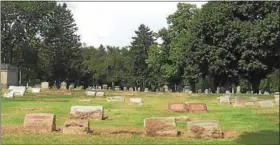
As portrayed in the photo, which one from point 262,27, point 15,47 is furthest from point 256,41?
point 15,47

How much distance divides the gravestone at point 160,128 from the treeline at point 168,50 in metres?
18.0

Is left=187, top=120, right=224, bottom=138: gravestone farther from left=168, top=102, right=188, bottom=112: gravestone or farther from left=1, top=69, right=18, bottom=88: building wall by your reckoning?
left=1, top=69, right=18, bottom=88: building wall

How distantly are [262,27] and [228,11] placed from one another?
6811 millimetres

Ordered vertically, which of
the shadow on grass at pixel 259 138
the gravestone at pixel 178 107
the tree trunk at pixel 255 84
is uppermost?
the tree trunk at pixel 255 84

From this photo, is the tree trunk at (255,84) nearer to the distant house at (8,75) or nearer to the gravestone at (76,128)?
the distant house at (8,75)

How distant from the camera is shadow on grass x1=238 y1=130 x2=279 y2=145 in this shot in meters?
10.9

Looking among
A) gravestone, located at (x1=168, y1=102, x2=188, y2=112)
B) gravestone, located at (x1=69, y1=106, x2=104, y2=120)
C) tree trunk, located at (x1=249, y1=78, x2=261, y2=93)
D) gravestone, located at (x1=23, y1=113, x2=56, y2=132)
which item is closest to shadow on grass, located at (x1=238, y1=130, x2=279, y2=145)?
gravestone, located at (x1=23, y1=113, x2=56, y2=132)

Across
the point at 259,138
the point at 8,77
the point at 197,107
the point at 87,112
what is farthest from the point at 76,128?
the point at 8,77

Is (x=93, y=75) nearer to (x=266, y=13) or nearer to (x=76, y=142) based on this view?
(x=266, y=13)

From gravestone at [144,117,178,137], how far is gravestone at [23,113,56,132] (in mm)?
2999

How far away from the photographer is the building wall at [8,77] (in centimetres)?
6457

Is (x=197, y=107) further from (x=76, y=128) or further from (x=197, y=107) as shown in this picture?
(x=76, y=128)

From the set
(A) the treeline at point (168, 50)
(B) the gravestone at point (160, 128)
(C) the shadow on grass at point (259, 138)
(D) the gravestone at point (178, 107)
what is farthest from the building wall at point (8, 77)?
(C) the shadow on grass at point (259, 138)

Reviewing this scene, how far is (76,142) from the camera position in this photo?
12.1 metres
